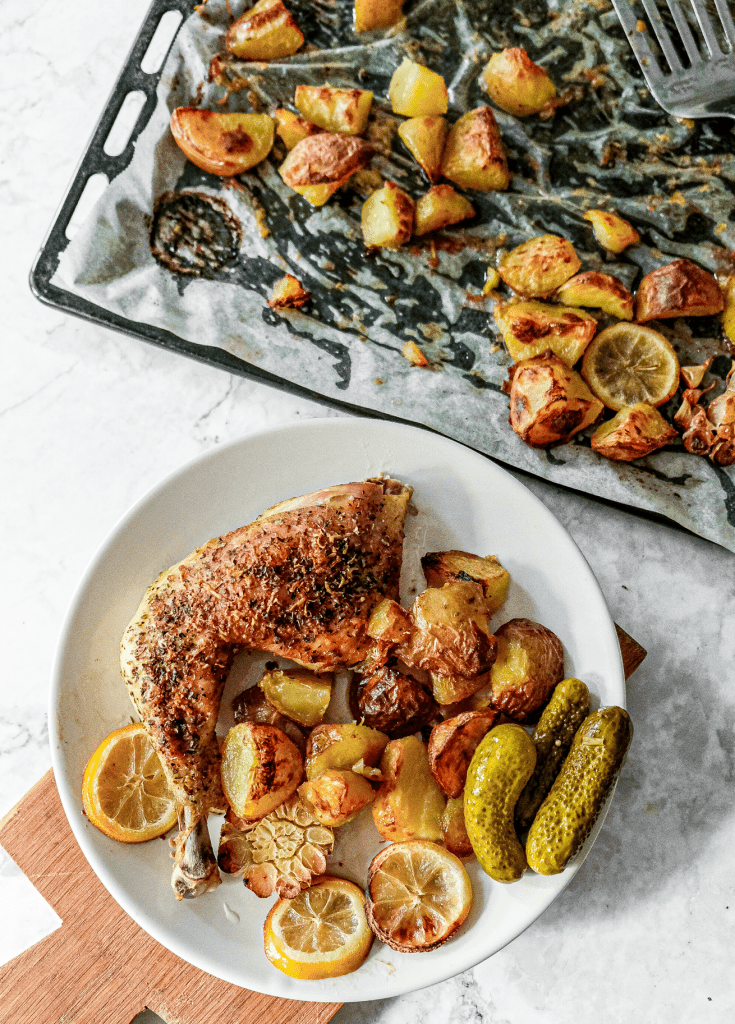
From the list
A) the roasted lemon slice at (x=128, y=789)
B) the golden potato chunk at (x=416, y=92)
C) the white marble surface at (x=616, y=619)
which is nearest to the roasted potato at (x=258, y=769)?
the roasted lemon slice at (x=128, y=789)

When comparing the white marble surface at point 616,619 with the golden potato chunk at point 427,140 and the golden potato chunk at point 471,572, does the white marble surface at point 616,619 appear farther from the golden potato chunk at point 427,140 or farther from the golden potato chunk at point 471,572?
the golden potato chunk at point 427,140

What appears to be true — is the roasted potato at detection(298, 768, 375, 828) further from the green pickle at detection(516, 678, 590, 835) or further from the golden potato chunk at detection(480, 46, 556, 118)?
the golden potato chunk at detection(480, 46, 556, 118)

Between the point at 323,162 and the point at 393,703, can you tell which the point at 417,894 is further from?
the point at 323,162

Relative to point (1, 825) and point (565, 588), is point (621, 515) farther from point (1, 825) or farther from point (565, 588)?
point (1, 825)

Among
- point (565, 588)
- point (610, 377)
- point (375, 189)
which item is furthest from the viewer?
point (375, 189)

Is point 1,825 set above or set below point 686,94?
below

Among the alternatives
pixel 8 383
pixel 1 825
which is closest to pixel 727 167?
pixel 8 383
